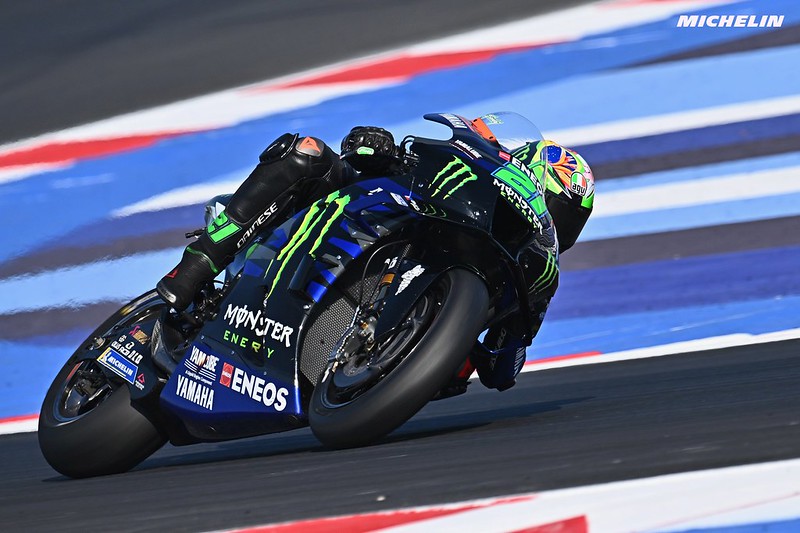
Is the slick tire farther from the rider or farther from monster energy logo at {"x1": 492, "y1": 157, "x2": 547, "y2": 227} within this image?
monster energy logo at {"x1": 492, "y1": 157, "x2": 547, "y2": 227}

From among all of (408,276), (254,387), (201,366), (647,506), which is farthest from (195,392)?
(647,506)

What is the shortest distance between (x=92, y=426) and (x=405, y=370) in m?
1.67

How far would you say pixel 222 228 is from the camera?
15.0 feet

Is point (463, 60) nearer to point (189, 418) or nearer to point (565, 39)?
point (565, 39)

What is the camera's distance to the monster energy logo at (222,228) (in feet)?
14.9

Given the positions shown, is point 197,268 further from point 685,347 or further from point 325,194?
point 685,347

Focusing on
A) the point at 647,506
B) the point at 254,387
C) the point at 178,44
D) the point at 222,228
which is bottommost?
the point at 647,506

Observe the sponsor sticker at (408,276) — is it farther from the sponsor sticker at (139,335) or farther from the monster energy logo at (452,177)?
the sponsor sticker at (139,335)

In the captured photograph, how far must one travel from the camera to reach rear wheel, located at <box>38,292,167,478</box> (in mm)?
4754

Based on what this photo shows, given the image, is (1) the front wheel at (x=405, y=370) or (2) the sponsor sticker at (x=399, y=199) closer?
(1) the front wheel at (x=405, y=370)

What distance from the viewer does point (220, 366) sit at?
4.46 meters

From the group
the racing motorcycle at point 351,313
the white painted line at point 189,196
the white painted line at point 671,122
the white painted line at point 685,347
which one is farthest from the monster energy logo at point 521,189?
the white painted line at point 189,196

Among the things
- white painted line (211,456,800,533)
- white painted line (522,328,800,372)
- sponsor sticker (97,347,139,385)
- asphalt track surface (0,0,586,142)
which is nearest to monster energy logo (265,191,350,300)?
sponsor sticker (97,347,139,385)

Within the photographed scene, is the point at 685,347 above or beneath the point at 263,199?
above
